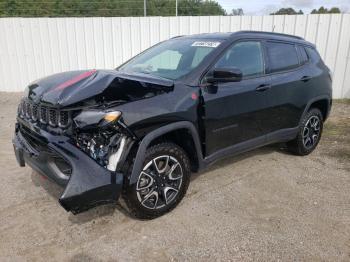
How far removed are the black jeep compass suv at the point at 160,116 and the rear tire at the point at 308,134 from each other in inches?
8.3

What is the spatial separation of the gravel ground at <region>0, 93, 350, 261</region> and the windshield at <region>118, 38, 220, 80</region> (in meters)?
1.41

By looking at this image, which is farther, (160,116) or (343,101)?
(343,101)

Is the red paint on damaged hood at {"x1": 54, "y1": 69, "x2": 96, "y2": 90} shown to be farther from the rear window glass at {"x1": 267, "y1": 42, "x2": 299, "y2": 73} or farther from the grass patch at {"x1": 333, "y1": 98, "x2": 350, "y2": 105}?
the grass patch at {"x1": 333, "y1": 98, "x2": 350, "y2": 105}

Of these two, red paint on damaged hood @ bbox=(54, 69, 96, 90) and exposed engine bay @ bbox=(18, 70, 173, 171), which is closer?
exposed engine bay @ bbox=(18, 70, 173, 171)

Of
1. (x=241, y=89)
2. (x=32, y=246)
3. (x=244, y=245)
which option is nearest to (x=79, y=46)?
(x=241, y=89)

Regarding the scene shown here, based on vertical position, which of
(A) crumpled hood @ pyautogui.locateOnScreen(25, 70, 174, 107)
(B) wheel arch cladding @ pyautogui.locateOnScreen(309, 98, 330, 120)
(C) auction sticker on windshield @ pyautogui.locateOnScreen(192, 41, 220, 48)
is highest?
(C) auction sticker on windshield @ pyautogui.locateOnScreen(192, 41, 220, 48)

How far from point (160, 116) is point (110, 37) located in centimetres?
685

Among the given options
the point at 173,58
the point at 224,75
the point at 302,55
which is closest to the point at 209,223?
the point at 224,75

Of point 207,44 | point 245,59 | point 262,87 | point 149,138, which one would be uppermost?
point 207,44

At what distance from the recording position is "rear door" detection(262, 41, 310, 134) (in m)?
4.02

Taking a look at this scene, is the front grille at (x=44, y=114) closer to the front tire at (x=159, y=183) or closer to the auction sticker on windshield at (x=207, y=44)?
the front tire at (x=159, y=183)

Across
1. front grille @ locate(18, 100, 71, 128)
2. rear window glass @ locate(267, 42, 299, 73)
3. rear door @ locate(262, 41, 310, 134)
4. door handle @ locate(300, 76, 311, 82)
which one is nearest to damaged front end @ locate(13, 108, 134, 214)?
front grille @ locate(18, 100, 71, 128)

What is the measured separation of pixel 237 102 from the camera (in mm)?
3553

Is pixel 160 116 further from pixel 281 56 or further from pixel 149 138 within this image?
pixel 281 56
